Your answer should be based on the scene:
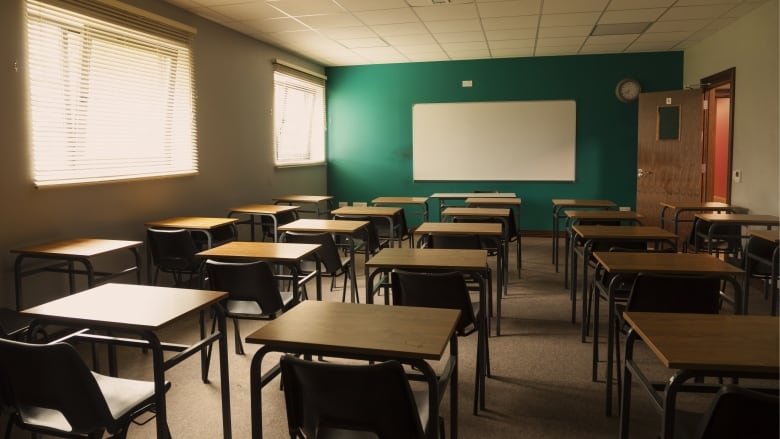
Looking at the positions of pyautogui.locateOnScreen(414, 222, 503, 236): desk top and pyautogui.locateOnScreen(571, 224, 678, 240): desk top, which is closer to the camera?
pyautogui.locateOnScreen(571, 224, 678, 240): desk top

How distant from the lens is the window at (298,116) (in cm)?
771

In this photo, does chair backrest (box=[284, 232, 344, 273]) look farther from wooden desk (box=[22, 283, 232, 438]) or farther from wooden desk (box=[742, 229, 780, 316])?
wooden desk (box=[742, 229, 780, 316])

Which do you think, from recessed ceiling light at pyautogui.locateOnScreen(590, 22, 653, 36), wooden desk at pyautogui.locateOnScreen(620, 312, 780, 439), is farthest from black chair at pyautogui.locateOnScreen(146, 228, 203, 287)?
recessed ceiling light at pyautogui.locateOnScreen(590, 22, 653, 36)

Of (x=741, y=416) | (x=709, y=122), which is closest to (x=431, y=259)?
(x=741, y=416)

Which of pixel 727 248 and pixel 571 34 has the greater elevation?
pixel 571 34

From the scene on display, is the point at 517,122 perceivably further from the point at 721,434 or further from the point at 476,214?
the point at 721,434

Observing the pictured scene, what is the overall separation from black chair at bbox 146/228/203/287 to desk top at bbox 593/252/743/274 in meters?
2.83

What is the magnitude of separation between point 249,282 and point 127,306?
97 centimetres

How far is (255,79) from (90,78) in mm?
2746

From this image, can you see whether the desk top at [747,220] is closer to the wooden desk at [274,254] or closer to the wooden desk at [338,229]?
the wooden desk at [338,229]

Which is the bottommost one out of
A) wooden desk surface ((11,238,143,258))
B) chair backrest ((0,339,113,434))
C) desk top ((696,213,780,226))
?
chair backrest ((0,339,113,434))

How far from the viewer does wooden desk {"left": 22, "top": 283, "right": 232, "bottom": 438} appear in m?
1.93

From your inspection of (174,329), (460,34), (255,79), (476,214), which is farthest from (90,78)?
(460,34)

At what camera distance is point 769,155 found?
17.8ft
